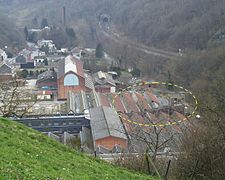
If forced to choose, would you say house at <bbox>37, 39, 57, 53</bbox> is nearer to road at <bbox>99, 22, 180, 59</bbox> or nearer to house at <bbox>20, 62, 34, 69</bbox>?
house at <bbox>20, 62, 34, 69</bbox>

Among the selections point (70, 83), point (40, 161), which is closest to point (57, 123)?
point (70, 83)

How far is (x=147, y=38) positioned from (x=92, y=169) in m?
36.2

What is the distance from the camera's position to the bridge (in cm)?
1525

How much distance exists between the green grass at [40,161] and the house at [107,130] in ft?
21.0

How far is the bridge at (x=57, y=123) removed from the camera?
1525 centimetres

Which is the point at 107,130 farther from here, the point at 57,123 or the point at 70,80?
the point at 70,80

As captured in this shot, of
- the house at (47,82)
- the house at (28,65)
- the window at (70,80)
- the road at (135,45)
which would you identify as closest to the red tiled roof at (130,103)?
the window at (70,80)

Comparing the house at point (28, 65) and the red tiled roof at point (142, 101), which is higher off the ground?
the red tiled roof at point (142, 101)

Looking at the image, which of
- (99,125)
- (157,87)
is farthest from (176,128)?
(157,87)

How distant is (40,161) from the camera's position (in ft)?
17.0

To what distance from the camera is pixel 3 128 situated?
624 centimetres

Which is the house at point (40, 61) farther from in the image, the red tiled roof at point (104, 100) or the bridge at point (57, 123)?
the bridge at point (57, 123)

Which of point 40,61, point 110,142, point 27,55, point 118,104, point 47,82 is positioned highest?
point 110,142

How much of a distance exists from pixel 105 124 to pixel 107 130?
633 millimetres
